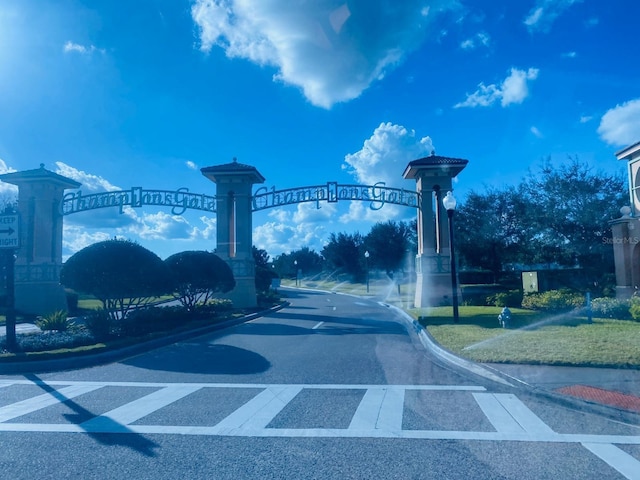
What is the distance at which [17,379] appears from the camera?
392 inches

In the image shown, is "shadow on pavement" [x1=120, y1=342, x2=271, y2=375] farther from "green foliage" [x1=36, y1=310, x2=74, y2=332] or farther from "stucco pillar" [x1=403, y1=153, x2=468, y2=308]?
"stucco pillar" [x1=403, y1=153, x2=468, y2=308]

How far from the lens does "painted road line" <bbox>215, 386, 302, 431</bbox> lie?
21.0 feet

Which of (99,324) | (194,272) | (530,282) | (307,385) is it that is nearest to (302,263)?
(530,282)

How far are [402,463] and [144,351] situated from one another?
9.79 meters

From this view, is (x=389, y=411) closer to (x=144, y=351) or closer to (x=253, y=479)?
(x=253, y=479)

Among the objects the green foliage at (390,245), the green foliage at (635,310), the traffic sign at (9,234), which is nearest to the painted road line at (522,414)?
the green foliage at (635,310)

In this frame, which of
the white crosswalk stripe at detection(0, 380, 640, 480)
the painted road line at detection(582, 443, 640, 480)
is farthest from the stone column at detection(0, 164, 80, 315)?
the painted road line at detection(582, 443, 640, 480)

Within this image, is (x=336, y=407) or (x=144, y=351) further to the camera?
(x=144, y=351)

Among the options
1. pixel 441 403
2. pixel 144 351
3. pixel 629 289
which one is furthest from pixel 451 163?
pixel 441 403

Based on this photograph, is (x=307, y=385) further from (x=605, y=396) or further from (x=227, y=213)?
(x=227, y=213)

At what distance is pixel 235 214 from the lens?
26328mm

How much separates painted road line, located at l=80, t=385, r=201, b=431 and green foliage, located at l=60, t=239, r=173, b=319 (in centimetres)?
763

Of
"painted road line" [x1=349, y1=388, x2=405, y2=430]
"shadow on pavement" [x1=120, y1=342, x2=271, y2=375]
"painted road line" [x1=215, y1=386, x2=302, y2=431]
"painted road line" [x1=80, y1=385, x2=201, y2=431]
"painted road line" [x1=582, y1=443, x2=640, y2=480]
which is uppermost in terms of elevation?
"shadow on pavement" [x1=120, y1=342, x2=271, y2=375]

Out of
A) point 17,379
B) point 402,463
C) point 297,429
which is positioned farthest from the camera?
point 17,379
